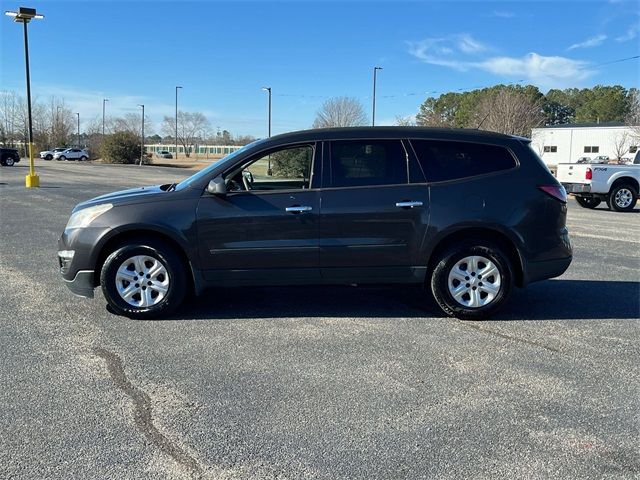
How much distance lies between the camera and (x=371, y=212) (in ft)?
17.2

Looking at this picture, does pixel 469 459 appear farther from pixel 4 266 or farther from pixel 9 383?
pixel 4 266

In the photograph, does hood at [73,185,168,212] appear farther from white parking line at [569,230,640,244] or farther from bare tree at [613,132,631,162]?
bare tree at [613,132,631,162]

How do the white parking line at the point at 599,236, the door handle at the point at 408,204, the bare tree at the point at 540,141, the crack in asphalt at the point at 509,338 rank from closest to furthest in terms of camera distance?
the crack in asphalt at the point at 509,338 < the door handle at the point at 408,204 < the white parking line at the point at 599,236 < the bare tree at the point at 540,141

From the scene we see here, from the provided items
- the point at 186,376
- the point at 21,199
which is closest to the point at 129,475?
the point at 186,376

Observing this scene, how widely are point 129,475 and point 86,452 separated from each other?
14.5 inches

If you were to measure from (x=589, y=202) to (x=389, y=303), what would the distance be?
14939 millimetres

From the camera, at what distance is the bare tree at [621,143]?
175 feet

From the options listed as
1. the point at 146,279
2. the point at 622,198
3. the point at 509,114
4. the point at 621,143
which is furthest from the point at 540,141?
the point at 146,279

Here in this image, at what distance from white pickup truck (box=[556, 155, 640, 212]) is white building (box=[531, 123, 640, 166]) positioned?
43.2m

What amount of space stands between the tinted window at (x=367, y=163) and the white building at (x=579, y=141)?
5707cm

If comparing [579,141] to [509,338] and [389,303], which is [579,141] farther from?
[509,338]

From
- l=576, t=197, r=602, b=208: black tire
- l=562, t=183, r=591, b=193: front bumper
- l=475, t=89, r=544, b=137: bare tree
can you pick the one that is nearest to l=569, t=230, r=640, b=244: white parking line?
l=562, t=183, r=591, b=193: front bumper

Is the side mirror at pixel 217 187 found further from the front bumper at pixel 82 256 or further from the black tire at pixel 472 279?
the black tire at pixel 472 279

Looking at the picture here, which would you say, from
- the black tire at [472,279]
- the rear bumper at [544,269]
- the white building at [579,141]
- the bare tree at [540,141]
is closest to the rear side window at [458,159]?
the black tire at [472,279]
